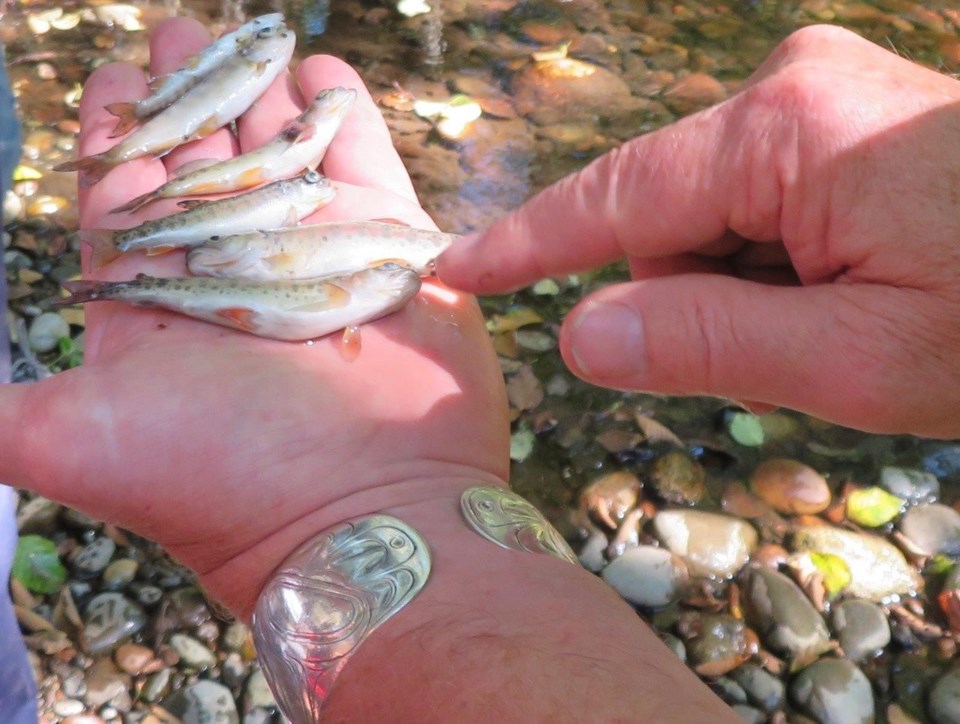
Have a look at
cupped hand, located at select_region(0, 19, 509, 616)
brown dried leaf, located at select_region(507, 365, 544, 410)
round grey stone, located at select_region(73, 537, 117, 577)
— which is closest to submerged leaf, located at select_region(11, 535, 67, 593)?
round grey stone, located at select_region(73, 537, 117, 577)

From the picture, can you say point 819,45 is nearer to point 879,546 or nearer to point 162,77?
point 879,546

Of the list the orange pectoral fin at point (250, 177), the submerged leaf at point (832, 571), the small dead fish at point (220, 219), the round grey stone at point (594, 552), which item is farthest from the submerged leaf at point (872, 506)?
the orange pectoral fin at point (250, 177)

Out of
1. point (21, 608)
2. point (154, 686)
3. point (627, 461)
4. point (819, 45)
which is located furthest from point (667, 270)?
point (21, 608)

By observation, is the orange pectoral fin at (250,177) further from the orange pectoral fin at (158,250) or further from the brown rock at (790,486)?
the brown rock at (790,486)

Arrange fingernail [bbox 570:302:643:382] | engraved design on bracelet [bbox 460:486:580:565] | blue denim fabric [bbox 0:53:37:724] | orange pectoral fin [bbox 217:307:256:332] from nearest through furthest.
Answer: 1. fingernail [bbox 570:302:643:382]
2. engraved design on bracelet [bbox 460:486:580:565]
3. blue denim fabric [bbox 0:53:37:724]
4. orange pectoral fin [bbox 217:307:256:332]

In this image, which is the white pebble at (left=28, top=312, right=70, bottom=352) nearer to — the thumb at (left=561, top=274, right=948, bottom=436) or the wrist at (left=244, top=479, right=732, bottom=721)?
the wrist at (left=244, top=479, right=732, bottom=721)
